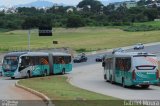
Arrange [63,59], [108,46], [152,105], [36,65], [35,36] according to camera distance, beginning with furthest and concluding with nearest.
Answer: [35,36] → [108,46] → [63,59] → [36,65] → [152,105]

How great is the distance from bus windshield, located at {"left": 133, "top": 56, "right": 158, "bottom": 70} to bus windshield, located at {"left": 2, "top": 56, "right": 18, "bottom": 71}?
18641 mm

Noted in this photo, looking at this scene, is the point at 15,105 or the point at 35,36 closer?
the point at 15,105

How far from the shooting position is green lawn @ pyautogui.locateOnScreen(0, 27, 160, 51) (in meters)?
129

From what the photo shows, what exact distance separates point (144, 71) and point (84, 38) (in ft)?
365

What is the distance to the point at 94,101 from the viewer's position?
22.8 m

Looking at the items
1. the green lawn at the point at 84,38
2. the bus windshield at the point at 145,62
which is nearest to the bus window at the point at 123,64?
the bus windshield at the point at 145,62

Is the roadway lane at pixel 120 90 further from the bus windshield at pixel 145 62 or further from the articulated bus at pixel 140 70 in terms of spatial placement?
the bus windshield at pixel 145 62

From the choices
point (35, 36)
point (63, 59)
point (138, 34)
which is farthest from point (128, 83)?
point (35, 36)

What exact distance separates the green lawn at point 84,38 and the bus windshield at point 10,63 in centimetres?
6181

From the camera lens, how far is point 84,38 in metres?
149

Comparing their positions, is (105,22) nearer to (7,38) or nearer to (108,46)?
(7,38)

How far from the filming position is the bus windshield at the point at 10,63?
54.3 metres

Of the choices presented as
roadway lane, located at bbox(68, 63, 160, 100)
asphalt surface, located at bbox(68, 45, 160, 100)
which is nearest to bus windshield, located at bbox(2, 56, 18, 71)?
asphalt surface, located at bbox(68, 45, 160, 100)

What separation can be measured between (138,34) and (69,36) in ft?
63.4
